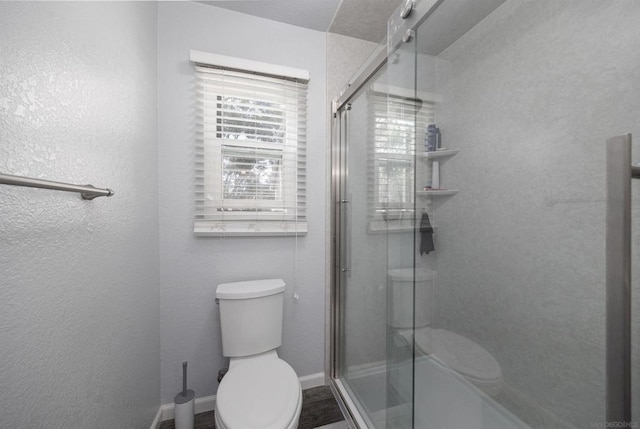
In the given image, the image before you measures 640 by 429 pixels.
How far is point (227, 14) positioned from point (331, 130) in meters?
0.92

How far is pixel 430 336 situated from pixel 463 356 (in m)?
0.18

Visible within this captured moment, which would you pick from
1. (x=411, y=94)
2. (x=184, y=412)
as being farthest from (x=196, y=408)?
(x=411, y=94)

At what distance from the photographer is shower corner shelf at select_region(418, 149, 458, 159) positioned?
1087 mm

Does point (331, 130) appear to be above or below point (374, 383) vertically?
above

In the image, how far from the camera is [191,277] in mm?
1471

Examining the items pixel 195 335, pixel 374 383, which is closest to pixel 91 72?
pixel 195 335

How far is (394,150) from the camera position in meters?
1.16

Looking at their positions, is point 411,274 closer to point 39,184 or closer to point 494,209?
point 494,209

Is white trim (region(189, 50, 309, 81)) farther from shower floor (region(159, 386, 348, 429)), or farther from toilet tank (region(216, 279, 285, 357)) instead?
shower floor (region(159, 386, 348, 429))

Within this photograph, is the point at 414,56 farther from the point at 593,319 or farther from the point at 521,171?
the point at 593,319

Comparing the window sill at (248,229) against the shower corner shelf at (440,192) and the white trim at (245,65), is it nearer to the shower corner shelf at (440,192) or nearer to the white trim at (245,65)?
the shower corner shelf at (440,192)

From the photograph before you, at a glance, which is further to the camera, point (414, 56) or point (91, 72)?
point (414, 56)

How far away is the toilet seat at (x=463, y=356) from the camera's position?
1072mm

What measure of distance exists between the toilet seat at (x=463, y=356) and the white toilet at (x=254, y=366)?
606mm
